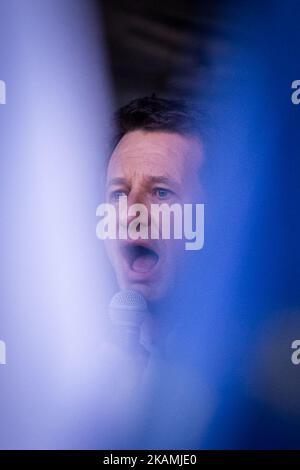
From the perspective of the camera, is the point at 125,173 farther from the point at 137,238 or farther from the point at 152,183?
the point at 137,238

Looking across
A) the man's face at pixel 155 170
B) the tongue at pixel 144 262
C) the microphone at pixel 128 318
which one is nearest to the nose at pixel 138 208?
the man's face at pixel 155 170

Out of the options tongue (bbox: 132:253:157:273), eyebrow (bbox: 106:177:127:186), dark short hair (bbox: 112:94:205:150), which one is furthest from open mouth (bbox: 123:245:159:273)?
dark short hair (bbox: 112:94:205:150)

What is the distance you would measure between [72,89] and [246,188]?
694 mm

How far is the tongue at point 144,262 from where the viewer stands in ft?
6.86

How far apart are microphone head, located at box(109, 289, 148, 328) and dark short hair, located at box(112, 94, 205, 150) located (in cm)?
53

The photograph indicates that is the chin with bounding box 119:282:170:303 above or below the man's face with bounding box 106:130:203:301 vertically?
below

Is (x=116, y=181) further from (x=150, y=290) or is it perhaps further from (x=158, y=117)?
(x=150, y=290)

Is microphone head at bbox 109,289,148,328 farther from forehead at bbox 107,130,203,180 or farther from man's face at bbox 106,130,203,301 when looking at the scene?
forehead at bbox 107,130,203,180

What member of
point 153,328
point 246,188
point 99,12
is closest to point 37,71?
point 99,12

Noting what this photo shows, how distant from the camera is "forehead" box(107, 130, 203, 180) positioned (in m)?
2.06

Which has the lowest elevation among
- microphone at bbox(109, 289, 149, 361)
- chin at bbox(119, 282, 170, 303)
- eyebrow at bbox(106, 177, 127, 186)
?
microphone at bbox(109, 289, 149, 361)

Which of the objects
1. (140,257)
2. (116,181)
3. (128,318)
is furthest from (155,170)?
(128,318)

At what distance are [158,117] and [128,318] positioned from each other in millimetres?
704

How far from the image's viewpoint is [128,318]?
2066 mm
